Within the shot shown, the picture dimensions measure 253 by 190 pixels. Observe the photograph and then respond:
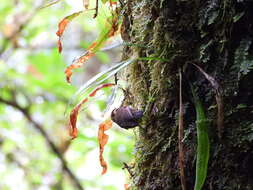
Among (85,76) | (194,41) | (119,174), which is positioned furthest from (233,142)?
(85,76)

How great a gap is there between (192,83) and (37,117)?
3314 millimetres

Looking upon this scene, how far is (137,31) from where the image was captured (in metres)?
0.82

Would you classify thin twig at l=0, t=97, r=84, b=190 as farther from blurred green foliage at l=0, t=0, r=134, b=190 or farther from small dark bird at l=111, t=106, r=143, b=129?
small dark bird at l=111, t=106, r=143, b=129

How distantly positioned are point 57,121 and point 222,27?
3281mm

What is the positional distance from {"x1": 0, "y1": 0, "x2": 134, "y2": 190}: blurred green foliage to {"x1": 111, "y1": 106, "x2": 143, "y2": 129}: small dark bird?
64.3 inches

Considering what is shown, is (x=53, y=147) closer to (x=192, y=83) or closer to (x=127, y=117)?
(x=127, y=117)

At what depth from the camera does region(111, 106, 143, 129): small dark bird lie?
2.49 feet

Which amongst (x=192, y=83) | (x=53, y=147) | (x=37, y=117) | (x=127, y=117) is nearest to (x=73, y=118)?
(x=127, y=117)

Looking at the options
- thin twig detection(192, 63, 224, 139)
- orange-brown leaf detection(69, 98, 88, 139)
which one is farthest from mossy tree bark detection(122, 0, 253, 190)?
orange-brown leaf detection(69, 98, 88, 139)

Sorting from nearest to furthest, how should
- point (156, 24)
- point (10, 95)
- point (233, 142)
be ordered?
point (233, 142) < point (156, 24) < point (10, 95)

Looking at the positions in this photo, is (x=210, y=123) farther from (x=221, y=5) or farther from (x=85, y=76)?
(x=85, y=76)

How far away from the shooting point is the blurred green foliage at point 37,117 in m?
2.96

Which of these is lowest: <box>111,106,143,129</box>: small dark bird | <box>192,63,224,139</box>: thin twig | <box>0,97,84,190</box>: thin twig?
<box>0,97,84,190</box>: thin twig

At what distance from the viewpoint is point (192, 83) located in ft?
2.24
